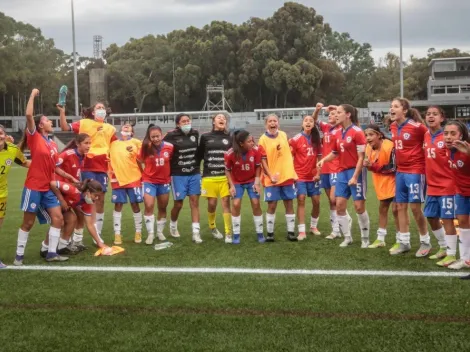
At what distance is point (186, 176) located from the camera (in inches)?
373

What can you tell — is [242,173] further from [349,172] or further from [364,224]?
[364,224]

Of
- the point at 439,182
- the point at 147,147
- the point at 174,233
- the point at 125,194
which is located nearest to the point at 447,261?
the point at 439,182

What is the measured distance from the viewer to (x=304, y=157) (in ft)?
32.2

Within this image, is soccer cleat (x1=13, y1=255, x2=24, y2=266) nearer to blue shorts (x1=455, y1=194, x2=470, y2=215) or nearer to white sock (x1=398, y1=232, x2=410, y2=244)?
white sock (x1=398, y1=232, x2=410, y2=244)

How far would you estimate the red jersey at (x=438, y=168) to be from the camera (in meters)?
7.01

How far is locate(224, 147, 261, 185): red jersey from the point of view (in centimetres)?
907

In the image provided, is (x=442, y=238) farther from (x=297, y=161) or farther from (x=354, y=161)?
(x=297, y=161)

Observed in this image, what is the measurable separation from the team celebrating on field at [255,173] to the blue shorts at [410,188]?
1 cm

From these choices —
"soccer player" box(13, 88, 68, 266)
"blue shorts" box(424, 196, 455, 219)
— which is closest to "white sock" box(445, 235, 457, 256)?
"blue shorts" box(424, 196, 455, 219)

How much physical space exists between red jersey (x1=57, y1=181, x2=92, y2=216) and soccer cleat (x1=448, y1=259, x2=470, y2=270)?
5.21 metres

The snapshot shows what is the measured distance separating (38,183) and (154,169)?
2.14 metres

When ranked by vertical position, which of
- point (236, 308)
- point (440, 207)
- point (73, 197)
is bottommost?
point (236, 308)

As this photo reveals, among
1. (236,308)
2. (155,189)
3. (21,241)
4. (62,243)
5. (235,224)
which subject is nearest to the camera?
(236,308)

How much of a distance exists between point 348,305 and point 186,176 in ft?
15.2
